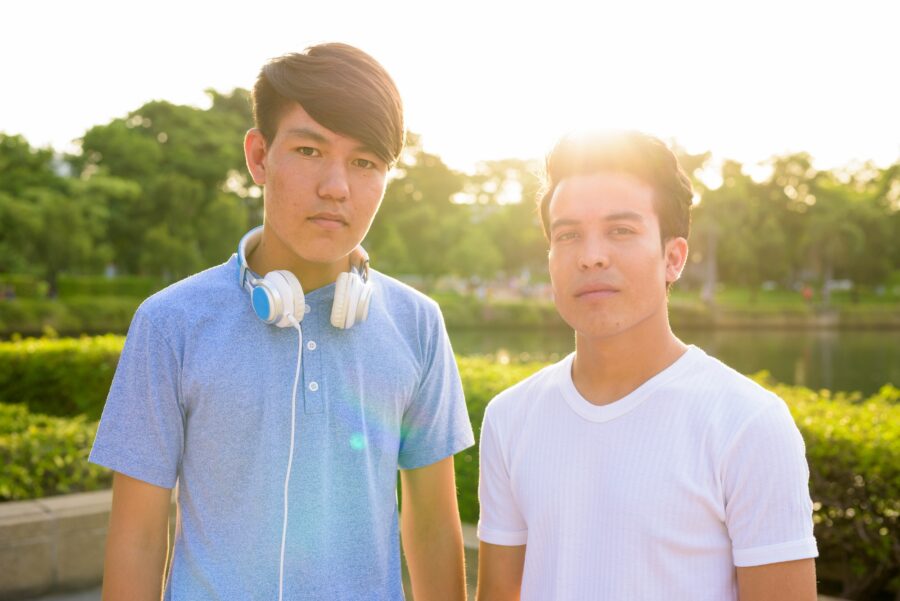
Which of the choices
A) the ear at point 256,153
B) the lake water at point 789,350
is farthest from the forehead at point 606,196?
the lake water at point 789,350

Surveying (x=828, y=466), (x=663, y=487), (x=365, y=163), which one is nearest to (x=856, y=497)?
(x=828, y=466)

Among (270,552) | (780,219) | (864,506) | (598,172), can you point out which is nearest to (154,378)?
(270,552)

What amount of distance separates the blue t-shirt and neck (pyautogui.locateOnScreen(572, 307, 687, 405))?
0.51 m

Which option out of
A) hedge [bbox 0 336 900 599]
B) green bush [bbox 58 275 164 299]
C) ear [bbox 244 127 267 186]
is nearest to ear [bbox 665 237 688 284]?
ear [bbox 244 127 267 186]

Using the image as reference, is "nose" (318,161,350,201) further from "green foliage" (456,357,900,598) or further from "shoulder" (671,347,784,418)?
"green foliage" (456,357,900,598)

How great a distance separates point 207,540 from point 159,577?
15 centimetres

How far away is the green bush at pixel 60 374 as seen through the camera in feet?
28.4

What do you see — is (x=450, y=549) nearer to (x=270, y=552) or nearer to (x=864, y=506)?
(x=270, y=552)

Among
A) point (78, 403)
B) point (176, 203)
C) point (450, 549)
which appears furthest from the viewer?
point (176, 203)

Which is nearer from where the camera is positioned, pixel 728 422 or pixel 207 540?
pixel 728 422

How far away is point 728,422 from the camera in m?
1.68

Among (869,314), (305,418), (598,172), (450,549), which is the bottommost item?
(869,314)

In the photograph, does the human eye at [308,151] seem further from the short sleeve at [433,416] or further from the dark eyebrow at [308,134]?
the short sleeve at [433,416]

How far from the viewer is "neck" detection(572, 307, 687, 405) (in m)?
1.86
